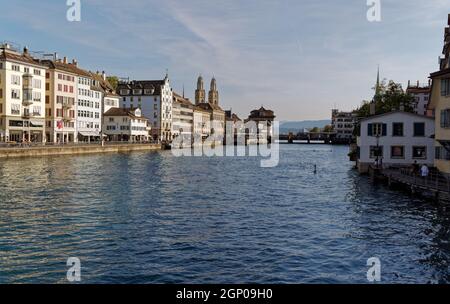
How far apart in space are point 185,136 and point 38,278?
18298 centimetres

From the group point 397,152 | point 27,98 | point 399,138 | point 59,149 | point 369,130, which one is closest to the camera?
point 399,138

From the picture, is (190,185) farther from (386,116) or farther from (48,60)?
(48,60)

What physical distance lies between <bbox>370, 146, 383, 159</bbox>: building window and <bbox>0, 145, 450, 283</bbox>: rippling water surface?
15869mm

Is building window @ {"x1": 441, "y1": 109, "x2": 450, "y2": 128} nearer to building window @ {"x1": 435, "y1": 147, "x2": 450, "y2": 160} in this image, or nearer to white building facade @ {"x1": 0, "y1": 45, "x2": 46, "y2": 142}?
building window @ {"x1": 435, "y1": 147, "x2": 450, "y2": 160}

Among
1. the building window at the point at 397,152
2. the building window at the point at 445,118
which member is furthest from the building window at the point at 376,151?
the building window at the point at 445,118

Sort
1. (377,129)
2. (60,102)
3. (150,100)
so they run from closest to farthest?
(377,129) < (60,102) < (150,100)

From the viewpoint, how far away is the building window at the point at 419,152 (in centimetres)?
5744

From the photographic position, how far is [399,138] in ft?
191

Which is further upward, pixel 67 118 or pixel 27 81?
pixel 27 81

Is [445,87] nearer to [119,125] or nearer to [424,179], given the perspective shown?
[424,179]

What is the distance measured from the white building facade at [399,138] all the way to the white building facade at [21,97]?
68.5 m

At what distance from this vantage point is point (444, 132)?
142 feet

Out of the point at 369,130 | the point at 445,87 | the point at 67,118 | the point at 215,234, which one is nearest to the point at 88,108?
the point at 67,118

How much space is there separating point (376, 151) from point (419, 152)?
5.21 metres
